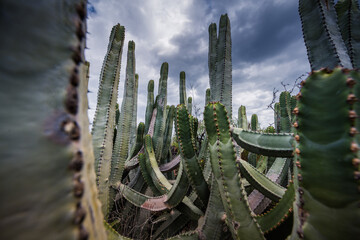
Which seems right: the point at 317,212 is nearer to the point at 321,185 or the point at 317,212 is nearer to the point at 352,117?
the point at 321,185

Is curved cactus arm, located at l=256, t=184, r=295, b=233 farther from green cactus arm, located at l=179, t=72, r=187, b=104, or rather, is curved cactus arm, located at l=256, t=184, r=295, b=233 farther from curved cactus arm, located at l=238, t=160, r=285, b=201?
green cactus arm, located at l=179, t=72, r=187, b=104

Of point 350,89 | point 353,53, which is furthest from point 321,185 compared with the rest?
point 353,53

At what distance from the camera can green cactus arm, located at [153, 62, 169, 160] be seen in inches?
134

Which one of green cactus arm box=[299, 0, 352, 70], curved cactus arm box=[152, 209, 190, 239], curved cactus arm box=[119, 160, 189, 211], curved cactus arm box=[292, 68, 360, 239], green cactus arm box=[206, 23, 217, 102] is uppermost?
green cactus arm box=[206, 23, 217, 102]

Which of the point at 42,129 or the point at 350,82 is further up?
the point at 350,82

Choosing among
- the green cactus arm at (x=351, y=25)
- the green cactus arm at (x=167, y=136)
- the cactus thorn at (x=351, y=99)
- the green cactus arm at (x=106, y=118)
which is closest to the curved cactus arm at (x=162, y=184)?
the green cactus arm at (x=106, y=118)

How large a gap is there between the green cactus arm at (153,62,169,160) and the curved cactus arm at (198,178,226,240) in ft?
5.97

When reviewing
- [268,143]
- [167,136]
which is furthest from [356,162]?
[167,136]

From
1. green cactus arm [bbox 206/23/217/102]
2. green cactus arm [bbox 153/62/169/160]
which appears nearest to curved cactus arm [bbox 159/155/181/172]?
green cactus arm [bbox 153/62/169/160]

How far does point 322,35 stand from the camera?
1428mm

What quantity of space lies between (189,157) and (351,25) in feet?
6.44

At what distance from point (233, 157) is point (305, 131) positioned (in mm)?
646

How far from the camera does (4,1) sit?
351 mm

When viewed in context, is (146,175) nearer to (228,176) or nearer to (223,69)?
(228,176)
